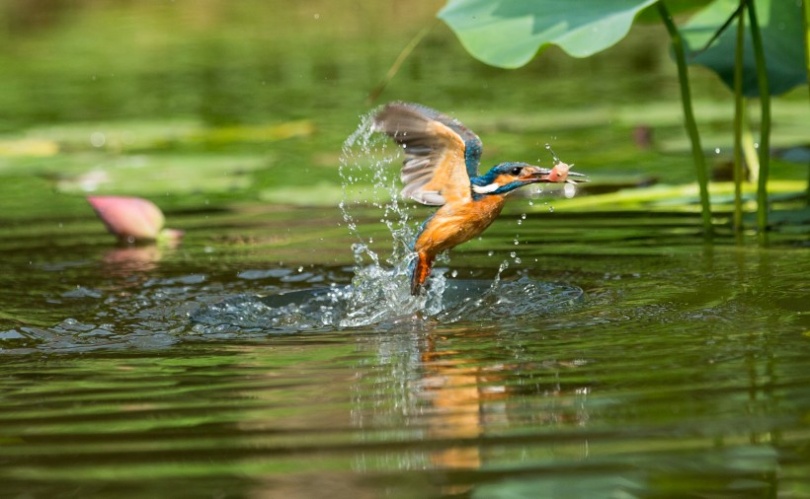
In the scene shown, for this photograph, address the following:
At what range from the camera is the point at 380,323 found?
13.0 ft

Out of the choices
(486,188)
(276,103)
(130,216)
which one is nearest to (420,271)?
(486,188)

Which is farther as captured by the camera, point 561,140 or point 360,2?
point 360,2

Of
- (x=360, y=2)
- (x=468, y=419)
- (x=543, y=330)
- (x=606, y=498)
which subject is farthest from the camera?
(x=360, y=2)

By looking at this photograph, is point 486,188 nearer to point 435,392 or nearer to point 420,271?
point 420,271

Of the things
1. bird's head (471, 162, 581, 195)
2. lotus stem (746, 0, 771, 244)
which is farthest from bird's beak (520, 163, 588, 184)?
lotus stem (746, 0, 771, 244)

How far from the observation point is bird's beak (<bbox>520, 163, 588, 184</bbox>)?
3738 mm

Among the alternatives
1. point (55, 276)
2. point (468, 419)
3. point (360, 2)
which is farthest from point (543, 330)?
point (360, 2)

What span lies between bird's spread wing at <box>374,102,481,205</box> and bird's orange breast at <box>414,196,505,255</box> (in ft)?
0.13

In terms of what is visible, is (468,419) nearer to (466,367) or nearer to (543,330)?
(466,367)

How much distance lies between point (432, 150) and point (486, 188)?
0.20 meters

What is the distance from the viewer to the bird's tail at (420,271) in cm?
422

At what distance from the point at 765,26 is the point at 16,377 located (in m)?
3.89

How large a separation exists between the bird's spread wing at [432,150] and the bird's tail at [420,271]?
0.20 meters

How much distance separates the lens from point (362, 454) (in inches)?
97.7
